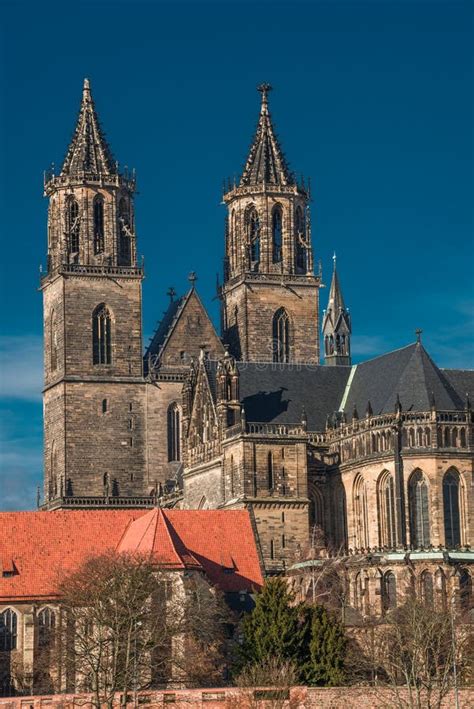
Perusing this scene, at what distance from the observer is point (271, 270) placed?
433 ft

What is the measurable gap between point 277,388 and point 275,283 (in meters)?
16.9

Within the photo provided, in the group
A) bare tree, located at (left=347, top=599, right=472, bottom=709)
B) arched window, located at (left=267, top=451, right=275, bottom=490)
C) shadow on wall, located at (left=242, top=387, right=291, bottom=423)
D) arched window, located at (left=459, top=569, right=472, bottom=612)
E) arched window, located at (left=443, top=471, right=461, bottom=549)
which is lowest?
bare tree, located at (left=347, top=599, right=472, bottom=709)

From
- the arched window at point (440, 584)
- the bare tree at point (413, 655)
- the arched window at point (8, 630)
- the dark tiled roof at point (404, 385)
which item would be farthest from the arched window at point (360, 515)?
the arched window at point (8, 630)

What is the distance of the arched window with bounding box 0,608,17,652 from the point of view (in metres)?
94.9

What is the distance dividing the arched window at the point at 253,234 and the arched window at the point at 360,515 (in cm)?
2564

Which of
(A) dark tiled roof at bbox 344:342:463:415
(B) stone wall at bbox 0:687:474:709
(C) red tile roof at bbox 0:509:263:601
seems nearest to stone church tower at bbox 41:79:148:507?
(A) dark tiled roof at bbox 344:342:463:415

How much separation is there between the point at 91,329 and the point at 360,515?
27.4 metres

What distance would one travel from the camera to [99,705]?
7662cm

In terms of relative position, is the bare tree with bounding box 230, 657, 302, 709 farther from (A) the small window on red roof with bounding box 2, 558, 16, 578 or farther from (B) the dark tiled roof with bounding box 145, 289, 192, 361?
(B) the dark tiled roof with bounding box 145, 289, 192, 361

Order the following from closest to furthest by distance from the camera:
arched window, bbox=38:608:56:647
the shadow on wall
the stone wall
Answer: the stone wall → arched window, bbox=38:608:56:647 → the shadow on wall

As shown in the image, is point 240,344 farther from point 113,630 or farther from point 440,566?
point 113,630

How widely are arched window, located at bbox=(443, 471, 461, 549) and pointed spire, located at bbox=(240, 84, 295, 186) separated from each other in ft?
106

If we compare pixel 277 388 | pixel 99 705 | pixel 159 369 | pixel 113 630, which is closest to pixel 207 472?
pixel 277 388

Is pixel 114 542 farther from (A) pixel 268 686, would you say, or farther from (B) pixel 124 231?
(B) pixel 124 231
